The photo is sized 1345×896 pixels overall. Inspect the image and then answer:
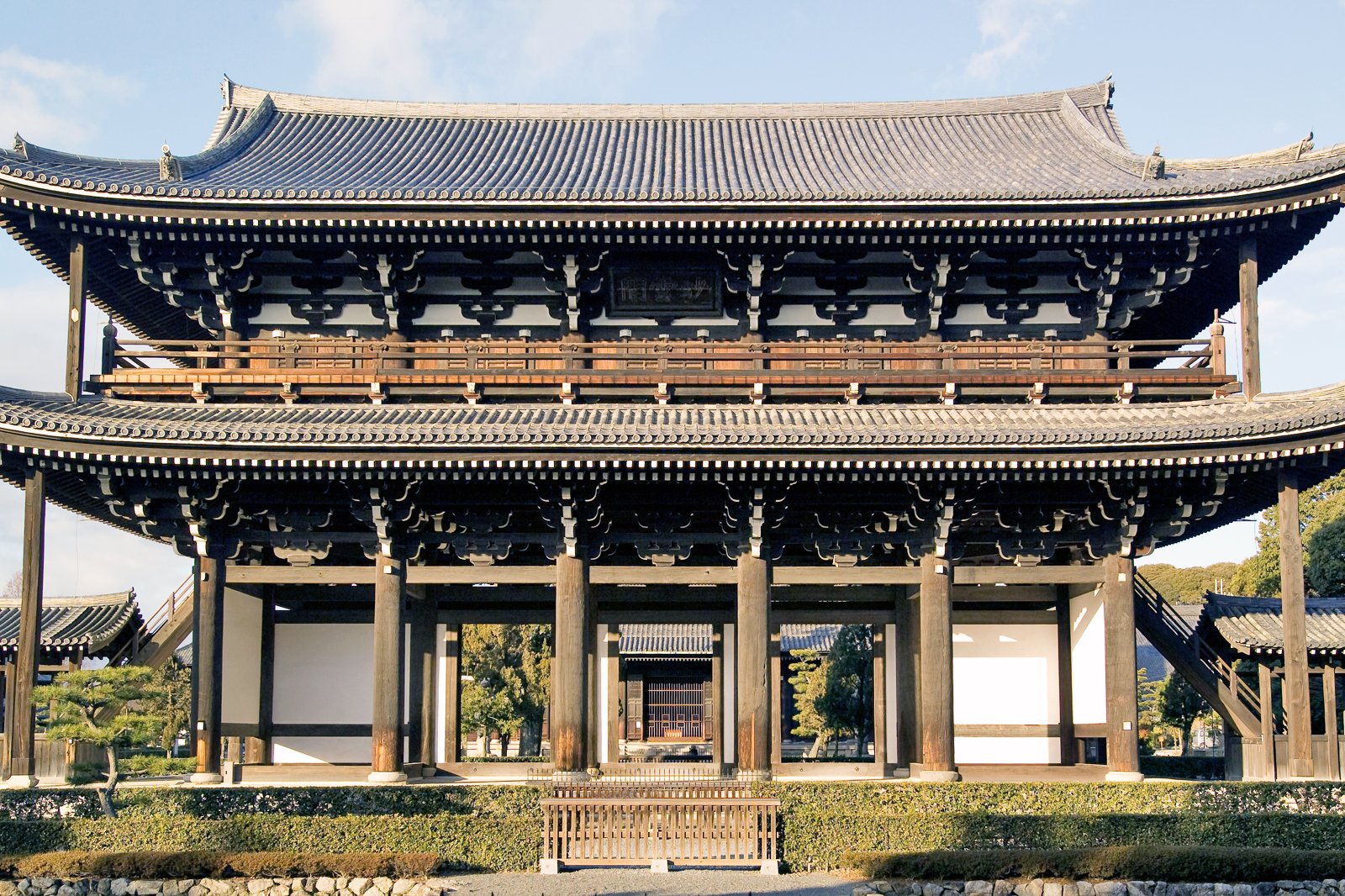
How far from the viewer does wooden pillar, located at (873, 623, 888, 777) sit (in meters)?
23.9

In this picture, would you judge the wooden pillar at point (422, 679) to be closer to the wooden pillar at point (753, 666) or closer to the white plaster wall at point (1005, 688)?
the wooden pillar at point (753, 666)

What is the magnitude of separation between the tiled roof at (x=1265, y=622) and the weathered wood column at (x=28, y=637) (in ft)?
64.9

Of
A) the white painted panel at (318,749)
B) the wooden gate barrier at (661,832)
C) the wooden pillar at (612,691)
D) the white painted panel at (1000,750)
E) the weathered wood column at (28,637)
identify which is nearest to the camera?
the wooden gate barrier at (661,832)

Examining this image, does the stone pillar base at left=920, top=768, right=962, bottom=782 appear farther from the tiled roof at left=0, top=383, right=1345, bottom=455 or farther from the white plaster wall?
the tiled roof at left=0, top=383, right=1345, bottom=455

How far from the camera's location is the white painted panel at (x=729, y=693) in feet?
78.3

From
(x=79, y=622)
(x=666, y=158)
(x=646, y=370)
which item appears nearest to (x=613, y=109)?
(x=666, y=158)

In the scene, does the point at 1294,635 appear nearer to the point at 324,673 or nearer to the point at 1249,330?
the point at 1249,330

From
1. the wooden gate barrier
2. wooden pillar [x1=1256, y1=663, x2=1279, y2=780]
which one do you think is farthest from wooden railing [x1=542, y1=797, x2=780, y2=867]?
wooden pillar [x1=1256, y1=663, x2=1279, y2=780]

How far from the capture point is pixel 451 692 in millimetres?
24406

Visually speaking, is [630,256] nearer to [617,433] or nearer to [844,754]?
[617,433]

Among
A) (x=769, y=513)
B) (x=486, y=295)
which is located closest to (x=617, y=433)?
(x=769, y=513)

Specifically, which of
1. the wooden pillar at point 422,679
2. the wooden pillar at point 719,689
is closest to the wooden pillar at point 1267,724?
the wooden pillar at point 719,689

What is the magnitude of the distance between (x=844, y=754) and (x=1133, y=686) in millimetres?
23607

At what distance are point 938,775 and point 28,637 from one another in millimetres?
14722
